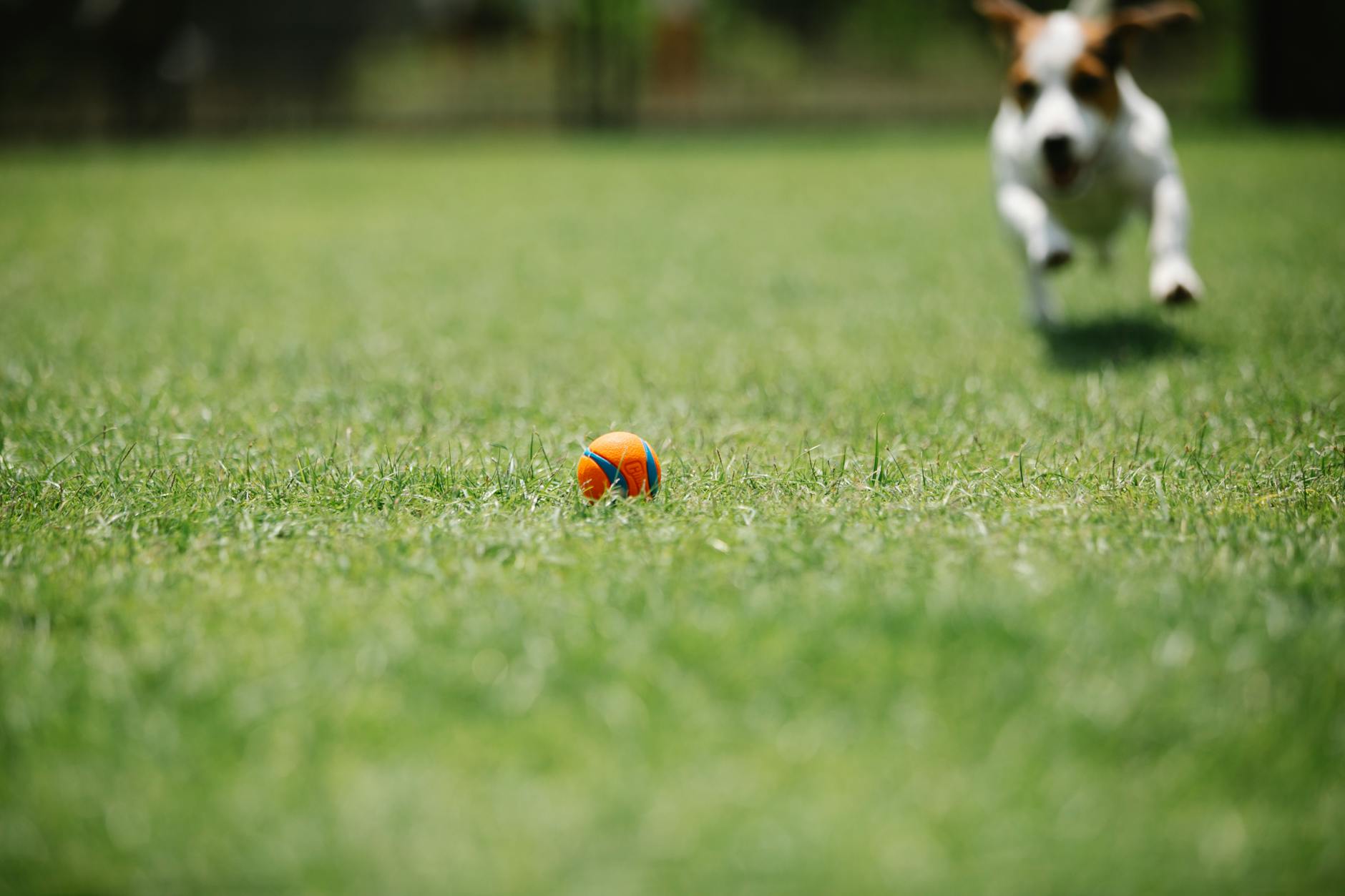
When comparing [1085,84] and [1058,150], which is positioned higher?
[1085,84]

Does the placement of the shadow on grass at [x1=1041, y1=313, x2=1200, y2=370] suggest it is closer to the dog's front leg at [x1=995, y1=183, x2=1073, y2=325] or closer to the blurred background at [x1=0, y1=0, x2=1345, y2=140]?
the dog's front leg at [x1=995, y1=183, x2=1073, y2=325]

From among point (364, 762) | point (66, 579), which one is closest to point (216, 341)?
point (66, 579)

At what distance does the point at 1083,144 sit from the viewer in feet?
16.3

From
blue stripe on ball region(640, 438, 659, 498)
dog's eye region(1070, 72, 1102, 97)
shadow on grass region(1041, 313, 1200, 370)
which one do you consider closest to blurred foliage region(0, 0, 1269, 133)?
shadow on grass region(1041, 313, 1200, 370)

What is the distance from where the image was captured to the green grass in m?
1.81

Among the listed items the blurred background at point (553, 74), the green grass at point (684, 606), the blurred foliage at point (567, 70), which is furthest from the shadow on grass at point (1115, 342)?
the blurred foliage at point (567, 70)

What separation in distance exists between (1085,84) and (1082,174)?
0.40 meters

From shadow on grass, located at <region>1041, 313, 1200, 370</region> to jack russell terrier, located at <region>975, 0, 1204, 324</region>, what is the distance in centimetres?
36

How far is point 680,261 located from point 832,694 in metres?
6.96

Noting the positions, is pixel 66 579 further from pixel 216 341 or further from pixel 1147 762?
pixel 216 341

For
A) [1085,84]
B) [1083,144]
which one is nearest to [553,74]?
[1085,84]

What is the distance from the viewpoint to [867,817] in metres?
1.84

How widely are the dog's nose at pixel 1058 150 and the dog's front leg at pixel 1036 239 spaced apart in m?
0.26

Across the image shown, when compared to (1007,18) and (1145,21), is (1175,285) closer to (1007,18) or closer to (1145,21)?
(1145,21)
